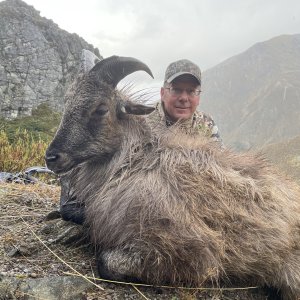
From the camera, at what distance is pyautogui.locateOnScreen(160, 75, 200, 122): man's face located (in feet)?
18.1

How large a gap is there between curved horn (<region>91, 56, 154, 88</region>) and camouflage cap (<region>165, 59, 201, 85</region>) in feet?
5.52

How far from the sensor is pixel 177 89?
18.3 feet

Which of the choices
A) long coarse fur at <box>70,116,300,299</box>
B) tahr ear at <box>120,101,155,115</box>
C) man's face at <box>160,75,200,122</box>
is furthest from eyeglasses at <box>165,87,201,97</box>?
tahr ear at <box>120,101,155,115</box>

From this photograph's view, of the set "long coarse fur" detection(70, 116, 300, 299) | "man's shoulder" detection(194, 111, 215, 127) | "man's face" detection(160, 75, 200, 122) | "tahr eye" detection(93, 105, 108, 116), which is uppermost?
"man's face" detection(160, 75, 200, 122)

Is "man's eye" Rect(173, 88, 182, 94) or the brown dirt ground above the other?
"man's eye" Rect(173, 88, 182, 94)

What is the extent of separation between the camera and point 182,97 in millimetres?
5520

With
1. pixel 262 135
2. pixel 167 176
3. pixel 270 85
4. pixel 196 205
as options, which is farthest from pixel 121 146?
pixel 270 85

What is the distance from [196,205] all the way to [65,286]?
1137 mm

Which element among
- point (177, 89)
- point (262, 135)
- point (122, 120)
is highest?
point (177, 89)

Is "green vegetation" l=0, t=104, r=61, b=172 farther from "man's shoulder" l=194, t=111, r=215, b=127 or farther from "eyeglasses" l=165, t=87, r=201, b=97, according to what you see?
"eyeglasses" l=165, t=87, r=201, b=97

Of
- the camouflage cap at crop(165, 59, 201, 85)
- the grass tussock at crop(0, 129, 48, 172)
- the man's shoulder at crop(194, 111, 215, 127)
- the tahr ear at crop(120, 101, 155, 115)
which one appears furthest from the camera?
the grass tussock at crop(0, 129, 48, 172)

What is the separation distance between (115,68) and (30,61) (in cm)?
1808

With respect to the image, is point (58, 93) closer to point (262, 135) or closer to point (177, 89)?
point (177, 89)

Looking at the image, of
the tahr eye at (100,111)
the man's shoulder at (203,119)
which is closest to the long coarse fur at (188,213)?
the tahr eye at (100,111)
